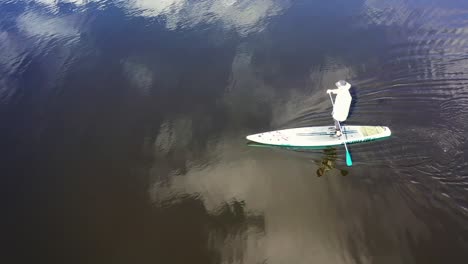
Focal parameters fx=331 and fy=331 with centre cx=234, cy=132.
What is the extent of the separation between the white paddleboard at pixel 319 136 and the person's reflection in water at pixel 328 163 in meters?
0.41

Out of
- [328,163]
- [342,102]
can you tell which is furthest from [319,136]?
[342,102]

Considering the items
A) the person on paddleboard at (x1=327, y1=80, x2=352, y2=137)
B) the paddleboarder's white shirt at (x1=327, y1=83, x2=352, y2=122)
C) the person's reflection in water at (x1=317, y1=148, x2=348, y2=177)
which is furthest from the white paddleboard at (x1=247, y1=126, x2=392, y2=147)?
the paddleboarder's white shirt at (x1=327, y1=83, x2=352, y2=122)

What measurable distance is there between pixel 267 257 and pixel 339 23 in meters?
22.0

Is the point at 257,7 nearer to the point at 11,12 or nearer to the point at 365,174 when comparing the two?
the point at 365,174

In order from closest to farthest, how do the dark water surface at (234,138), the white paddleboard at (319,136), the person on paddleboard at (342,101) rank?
the dark water surface at (234,138) → the person on paddleboard at (342,101) → the white paddleboard at (319,136)

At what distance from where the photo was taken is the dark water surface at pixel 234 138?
1503 cm

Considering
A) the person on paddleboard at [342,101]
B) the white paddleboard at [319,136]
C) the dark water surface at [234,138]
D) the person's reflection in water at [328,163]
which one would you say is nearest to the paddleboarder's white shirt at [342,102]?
the person on paddleboard at [342,101]

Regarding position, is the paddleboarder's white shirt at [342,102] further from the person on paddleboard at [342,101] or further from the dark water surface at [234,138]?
the dark water surface at [234,138]

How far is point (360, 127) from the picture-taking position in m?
18.6

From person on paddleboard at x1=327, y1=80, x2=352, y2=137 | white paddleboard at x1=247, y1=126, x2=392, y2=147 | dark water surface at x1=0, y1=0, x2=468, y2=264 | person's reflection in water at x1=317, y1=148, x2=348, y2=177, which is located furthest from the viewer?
white paddleboard at x1=247, y1=126, x2=392, y2=147

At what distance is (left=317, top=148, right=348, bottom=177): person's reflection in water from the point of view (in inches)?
680

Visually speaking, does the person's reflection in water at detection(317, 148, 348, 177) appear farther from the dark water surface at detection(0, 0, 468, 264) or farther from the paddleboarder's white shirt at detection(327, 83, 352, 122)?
the paddleboarder's white shirt at detection(327, 83, 352, 122)

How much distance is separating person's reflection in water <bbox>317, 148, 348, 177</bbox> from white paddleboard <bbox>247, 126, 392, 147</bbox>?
0.41 meters

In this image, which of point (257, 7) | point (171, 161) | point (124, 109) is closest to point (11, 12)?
point (124, 109)
